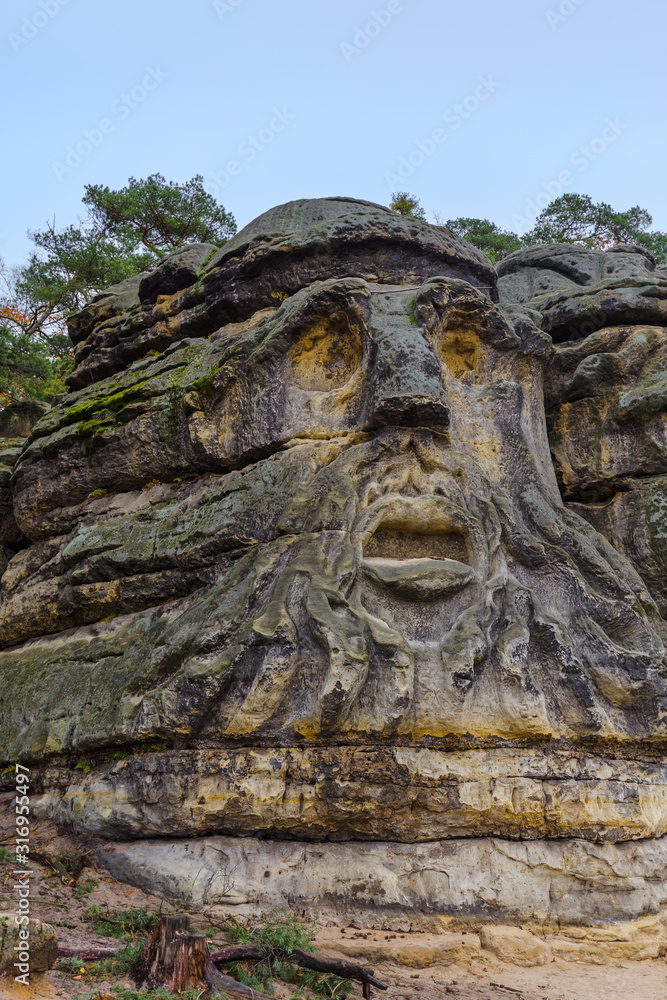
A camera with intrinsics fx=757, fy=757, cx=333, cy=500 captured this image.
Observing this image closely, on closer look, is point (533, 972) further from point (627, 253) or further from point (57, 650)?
point (627, 253)

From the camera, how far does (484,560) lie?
6605 millimetres

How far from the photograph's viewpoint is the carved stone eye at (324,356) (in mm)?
7777

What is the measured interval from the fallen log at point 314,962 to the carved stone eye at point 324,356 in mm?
5025

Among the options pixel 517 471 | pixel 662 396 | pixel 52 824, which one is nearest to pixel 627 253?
pixel 662 396

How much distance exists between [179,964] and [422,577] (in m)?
3.32

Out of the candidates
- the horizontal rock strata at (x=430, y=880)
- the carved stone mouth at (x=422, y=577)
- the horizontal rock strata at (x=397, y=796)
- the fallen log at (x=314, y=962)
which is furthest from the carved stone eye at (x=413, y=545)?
the fallen log at (x=314, y=962)

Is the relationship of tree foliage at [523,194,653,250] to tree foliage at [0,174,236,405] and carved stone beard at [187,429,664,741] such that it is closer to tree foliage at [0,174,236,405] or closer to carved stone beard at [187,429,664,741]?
tree foliage at [0,174,236,405]

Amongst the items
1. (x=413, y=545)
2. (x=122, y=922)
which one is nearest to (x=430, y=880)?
(x=122, y=922)

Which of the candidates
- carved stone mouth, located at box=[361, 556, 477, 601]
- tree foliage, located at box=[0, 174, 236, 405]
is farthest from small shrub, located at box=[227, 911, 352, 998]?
tree foliage, located at box=[0, 174, 236, 405]

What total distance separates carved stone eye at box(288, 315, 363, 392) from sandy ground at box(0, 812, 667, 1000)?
4.86 m

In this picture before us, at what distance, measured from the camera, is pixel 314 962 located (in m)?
4.54

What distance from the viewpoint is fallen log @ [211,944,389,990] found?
4457 millimetres

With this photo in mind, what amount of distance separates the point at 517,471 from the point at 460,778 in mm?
3154

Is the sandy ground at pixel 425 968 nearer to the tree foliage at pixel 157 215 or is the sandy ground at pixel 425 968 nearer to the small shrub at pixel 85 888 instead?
the small shrub at pixel 85 888
